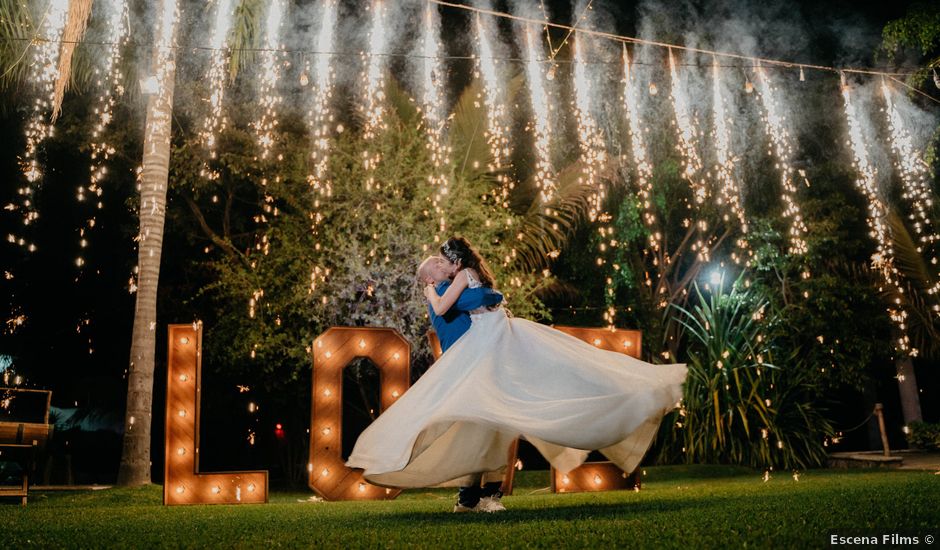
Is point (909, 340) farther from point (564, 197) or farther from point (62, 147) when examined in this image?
point (62, 147)

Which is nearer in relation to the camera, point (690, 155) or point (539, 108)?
point (539, 108)

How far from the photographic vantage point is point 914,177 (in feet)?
57.9

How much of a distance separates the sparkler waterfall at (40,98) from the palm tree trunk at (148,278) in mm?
1259

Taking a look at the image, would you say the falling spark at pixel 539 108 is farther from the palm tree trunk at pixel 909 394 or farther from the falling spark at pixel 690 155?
the palm tree trunk at pixel 909 394

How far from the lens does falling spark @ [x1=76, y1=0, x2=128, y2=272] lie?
12008 millimetres

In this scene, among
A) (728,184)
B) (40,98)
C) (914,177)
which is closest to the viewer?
(40,98)

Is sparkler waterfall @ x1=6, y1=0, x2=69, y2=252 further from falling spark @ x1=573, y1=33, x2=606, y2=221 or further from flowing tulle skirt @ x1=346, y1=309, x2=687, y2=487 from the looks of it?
falling spark @ x1=573, y1=33, x2=606, y2=221

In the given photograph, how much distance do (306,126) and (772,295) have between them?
952cm

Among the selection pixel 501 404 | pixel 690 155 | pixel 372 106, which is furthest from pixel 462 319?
pixel 690 155

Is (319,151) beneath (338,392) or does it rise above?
above

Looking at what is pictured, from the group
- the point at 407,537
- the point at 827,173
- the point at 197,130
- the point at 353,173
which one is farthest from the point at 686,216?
the point at 407,537

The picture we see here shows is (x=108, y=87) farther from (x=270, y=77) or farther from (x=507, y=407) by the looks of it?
(x=507, y=407)

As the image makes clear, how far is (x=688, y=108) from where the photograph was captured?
17.1 metres

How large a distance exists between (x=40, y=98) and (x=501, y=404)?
13.2 meters
